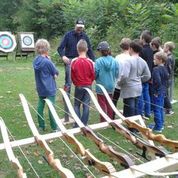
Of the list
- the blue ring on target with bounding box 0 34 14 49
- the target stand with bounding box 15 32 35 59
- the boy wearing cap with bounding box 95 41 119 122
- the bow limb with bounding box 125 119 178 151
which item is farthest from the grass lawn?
the target stand with bounding box 15 32 35 59

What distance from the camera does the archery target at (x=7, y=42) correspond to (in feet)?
49.9

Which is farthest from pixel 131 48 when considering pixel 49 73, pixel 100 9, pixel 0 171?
pixel 100 9

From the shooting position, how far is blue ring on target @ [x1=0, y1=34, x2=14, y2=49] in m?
15.3

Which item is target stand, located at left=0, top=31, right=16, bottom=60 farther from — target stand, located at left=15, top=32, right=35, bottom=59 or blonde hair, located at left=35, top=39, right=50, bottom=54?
blonde hair, located at left=35, top=39, right=50, bottom=54

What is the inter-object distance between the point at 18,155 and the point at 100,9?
1297 centimetres

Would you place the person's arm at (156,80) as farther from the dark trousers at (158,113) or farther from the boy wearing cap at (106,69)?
the boy wearing cap at (106,69)

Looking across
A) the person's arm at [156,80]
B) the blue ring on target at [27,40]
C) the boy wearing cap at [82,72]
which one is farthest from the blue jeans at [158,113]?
the blue ring on target at [27,40]

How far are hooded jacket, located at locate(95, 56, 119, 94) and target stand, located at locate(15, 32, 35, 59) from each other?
35.6ft

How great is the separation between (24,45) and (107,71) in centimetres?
1105

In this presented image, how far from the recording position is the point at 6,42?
1558cm

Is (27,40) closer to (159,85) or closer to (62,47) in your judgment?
(62,47)

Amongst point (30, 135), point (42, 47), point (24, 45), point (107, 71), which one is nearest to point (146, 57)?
point (107, 71)

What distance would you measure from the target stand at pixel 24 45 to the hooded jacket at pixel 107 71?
10.8 meters

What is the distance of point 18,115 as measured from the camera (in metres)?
6.46
